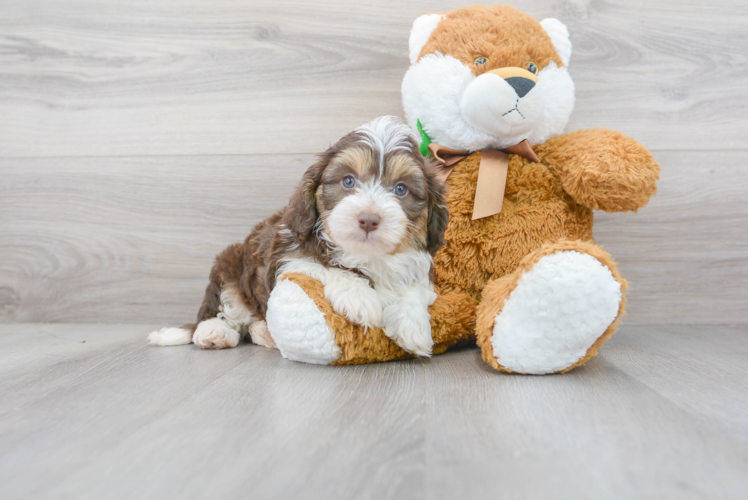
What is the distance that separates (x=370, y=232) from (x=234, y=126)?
1.16 meters

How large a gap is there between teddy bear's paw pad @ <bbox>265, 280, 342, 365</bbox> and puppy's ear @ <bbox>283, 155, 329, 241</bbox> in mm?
161

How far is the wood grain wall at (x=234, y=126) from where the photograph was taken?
2.18 metres

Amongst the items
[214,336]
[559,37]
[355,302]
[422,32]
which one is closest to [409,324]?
[355,302]

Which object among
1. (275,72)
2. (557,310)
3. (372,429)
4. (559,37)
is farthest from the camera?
(275,72)

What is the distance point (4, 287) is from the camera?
93.6 inches

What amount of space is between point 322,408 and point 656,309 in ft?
5.57

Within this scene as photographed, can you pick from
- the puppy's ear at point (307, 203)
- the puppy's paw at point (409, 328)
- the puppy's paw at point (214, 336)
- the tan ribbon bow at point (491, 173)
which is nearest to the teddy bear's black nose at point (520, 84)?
the tan ribbon bow at point (491, 173)

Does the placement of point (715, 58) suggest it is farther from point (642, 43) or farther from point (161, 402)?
point (161, 402)

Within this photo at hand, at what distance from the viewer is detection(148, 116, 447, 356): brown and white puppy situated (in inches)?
54.9

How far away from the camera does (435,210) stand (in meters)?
1.54

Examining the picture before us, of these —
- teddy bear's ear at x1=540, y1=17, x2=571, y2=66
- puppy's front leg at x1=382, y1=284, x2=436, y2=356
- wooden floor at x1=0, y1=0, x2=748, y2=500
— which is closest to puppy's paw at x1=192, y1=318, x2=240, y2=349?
wooden floor at x1=0, y1=0, x2=748, y2=500

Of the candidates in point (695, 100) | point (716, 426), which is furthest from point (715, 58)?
point (716, 426)

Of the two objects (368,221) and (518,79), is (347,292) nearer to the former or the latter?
(368,221)

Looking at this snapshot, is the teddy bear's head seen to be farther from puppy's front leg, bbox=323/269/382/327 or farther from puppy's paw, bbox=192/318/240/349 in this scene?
puppy's paw, bbox=192/318/240/349
